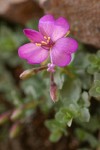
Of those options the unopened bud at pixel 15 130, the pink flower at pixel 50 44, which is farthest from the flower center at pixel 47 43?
the unopened bud at pixel 15 130

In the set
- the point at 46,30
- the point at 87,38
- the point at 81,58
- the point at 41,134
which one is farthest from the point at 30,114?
the point at 46,30

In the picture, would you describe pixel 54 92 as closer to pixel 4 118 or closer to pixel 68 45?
pixel 68 45

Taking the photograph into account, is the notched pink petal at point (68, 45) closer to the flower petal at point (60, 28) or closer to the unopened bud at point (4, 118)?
the flower petal at point (60, 28)

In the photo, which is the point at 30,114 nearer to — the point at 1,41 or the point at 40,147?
the point at 40,147

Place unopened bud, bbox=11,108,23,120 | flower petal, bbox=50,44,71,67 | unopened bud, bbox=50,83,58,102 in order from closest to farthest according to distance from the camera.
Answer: flower petal, bbox=50,44,71,67
unopened bud, bbox=50,83,58,102
unopened bud, bbox=11,108,23,120

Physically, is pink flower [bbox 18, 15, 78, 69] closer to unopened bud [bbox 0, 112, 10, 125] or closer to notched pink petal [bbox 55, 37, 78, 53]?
notched pink petal [bbox 55, 37, 78, 53]

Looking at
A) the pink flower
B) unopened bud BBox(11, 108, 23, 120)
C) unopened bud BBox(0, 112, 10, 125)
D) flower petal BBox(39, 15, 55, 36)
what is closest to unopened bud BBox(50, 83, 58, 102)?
the pink flower
